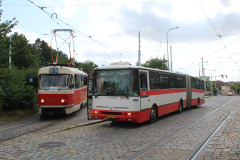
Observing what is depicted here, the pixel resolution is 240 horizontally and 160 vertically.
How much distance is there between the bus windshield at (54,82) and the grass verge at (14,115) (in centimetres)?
220

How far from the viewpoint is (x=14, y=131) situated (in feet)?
33.3

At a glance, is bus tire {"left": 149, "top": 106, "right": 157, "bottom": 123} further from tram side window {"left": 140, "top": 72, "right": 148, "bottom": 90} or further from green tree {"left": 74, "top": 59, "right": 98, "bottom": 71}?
green tree {"left": 74, "top": 59, "right": 98, "bottom": 71}

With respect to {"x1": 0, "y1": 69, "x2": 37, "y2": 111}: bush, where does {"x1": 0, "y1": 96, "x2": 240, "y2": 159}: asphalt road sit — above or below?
below

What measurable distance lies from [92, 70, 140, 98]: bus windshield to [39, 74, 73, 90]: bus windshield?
311 centimetres

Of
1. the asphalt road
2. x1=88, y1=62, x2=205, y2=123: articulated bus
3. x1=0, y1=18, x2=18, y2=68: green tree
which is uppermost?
x1=0, y1=18, x2=18, y2=68: green tree

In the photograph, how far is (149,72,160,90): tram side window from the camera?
41.0 feet

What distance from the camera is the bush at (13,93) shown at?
1438 centimetres

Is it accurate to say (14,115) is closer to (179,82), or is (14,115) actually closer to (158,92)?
(158,92)

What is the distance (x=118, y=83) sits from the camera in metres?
10.9

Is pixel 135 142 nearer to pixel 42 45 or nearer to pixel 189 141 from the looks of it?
pixel 189 141

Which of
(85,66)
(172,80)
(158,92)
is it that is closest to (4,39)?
(158,92)

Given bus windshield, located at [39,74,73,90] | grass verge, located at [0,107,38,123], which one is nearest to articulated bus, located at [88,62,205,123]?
bus windshield, located at [39,74,73,90]

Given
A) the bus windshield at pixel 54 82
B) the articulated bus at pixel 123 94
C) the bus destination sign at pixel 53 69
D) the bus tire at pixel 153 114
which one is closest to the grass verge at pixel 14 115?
the bus windshield at pixel 54 82

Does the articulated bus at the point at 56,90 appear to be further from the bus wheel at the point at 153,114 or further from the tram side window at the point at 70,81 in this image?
the bus wheel at the point at 153,114
